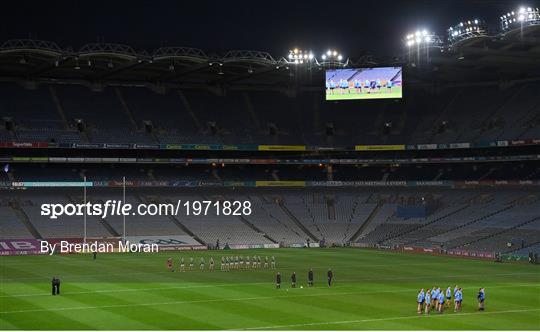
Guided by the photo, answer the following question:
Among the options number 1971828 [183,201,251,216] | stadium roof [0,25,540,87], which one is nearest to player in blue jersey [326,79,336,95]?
stadium roof [0,25,540,87]

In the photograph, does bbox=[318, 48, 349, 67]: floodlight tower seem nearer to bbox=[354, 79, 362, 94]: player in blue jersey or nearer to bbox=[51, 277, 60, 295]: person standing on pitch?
bbox=[354, 79, 362, 94]: player in blue jersey

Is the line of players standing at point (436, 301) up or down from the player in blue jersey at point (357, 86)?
down

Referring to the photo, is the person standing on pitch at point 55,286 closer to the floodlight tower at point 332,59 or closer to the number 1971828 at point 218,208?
the number 1971828 at point 218,208

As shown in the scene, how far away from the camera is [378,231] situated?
8062 centimetres

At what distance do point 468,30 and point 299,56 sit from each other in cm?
1864

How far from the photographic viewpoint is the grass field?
3212cm

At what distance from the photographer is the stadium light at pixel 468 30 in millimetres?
65688

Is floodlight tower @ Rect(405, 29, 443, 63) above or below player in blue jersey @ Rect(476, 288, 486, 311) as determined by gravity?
above

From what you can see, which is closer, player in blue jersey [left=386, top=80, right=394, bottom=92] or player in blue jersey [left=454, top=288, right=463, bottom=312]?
player in blue jersey [left=454, top=288, right=463, bottom=312]

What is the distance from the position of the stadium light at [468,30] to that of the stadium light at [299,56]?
50.7 feet

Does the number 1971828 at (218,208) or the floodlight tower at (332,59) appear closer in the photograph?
the floodlight tower at (332,59)

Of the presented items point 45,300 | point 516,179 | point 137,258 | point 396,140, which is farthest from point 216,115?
point 45,300

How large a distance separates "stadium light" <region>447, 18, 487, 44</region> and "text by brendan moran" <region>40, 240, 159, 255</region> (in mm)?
34320

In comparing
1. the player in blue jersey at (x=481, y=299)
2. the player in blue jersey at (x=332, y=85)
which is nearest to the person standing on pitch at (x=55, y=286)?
the player in blue jersey at (x=481, y=299)
